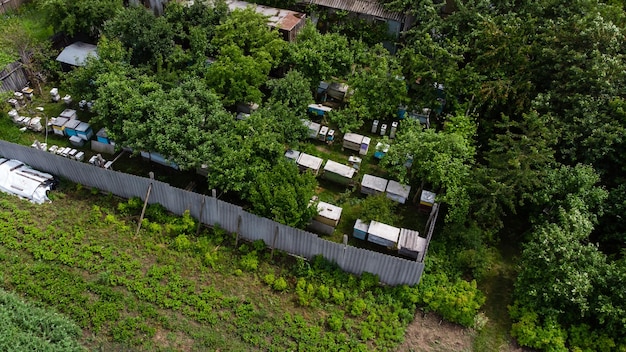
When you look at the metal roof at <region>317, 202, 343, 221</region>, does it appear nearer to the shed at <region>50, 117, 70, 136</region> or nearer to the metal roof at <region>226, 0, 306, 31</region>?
the metal roof at <region>226, 0, 306, 31</region>

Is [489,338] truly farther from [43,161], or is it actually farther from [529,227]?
[43,161]

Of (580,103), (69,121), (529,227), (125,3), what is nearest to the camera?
(580,103)

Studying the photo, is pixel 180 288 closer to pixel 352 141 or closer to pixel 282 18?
pixel 352 141

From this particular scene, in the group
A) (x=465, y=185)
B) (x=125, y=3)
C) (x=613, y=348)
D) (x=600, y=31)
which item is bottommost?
(x=613, y=348)

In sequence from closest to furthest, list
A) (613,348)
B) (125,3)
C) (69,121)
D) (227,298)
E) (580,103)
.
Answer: (613,348)
(227,298)
(580,103)
(69,121)
(125,3)

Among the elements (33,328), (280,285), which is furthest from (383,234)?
(33,328)

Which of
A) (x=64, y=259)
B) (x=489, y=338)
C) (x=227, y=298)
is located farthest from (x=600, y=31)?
(x=64, y=259)
